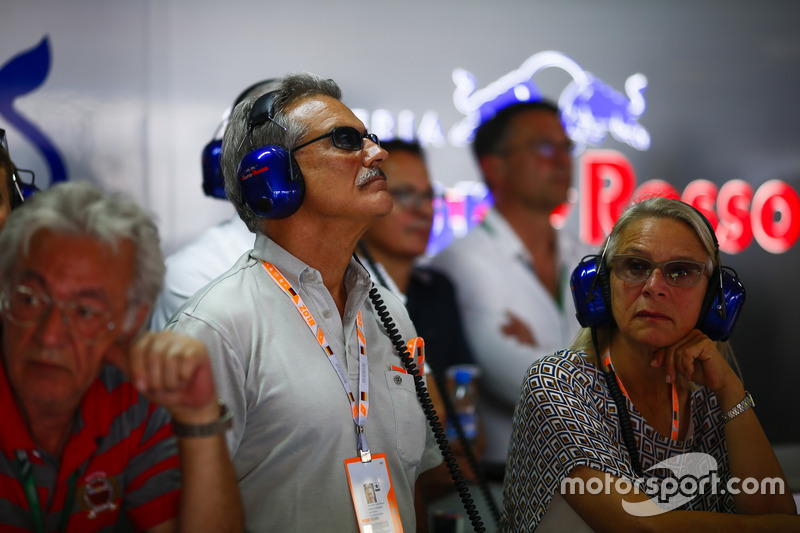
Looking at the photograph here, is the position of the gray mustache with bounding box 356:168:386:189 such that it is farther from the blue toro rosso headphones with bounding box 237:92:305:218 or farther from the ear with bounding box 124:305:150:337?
the ear with bounding box 124:305:150:337

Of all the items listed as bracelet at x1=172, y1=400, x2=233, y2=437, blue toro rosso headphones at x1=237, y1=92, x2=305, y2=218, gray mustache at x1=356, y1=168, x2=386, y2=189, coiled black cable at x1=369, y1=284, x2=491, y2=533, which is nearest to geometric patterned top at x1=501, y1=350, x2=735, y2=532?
coiled black cable at x1=369, y1=284, x2=491, y2=533

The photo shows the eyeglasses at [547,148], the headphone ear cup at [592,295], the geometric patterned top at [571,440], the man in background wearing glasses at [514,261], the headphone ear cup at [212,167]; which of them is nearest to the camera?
the geometric patterned top at [571,440]

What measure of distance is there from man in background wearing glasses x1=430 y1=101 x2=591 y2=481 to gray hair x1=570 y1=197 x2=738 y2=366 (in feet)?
6.99

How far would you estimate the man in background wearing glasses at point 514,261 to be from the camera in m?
4.21

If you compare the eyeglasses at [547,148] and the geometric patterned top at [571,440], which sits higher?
the eyeglasses at [547,148]

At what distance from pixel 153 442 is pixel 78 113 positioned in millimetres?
2808

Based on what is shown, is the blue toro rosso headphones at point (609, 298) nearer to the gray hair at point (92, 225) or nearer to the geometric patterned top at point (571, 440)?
the geometric patterned top at point (571, 440)

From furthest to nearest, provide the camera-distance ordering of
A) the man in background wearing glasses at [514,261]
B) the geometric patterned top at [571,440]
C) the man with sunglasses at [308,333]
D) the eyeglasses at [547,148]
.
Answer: the eyeglasses at [547,148] → the man in background wearing glasses at [514,261] → the geometric patterned top at [571,440] → the man with sunglasses at [308,333]

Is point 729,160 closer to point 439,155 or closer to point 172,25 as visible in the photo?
point 439,155

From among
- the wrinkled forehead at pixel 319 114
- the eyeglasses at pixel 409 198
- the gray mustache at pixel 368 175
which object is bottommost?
the gray mustache at pixel 368 175

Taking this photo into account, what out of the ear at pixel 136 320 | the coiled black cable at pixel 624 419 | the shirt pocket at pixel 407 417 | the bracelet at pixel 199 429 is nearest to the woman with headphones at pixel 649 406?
the coiled black cable at pixel 624 419

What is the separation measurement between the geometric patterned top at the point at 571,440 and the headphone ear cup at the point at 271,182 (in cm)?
72

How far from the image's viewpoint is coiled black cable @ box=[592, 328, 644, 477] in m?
1.90

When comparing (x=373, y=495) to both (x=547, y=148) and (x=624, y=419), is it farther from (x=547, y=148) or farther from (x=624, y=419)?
(x=547, y=148)
